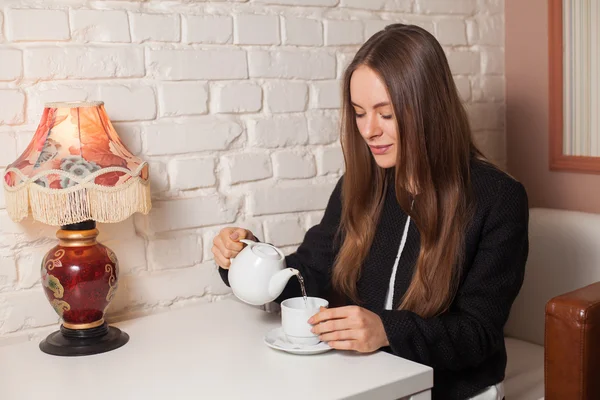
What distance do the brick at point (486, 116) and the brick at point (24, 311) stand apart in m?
1.26

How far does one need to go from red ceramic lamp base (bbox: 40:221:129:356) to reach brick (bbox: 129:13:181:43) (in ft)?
1.37

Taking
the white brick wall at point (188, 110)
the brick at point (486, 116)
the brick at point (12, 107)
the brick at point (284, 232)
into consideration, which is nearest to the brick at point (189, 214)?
the white brick wall at point (188, 110)

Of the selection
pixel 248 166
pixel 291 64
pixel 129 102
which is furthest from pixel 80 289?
pixel 291 64

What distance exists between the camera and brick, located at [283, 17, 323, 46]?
176cm

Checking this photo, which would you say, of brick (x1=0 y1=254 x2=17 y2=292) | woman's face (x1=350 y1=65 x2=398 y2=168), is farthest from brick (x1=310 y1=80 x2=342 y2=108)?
brick (x1=0 y1=254 x2=17 y2=292)

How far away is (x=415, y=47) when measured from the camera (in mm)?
1429

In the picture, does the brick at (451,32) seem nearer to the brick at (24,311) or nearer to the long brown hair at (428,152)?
the long brown hair at (428,152)

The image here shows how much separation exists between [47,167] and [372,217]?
0.67 metres

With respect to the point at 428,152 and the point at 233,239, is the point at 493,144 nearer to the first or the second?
the point at 428,152

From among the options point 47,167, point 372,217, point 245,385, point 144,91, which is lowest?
point 245,385

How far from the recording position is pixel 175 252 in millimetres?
1641

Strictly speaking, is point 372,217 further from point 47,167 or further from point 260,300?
point 47,167

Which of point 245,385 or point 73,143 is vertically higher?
point 73,143

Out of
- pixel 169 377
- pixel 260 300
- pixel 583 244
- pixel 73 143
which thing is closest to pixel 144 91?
pixel 73 143
